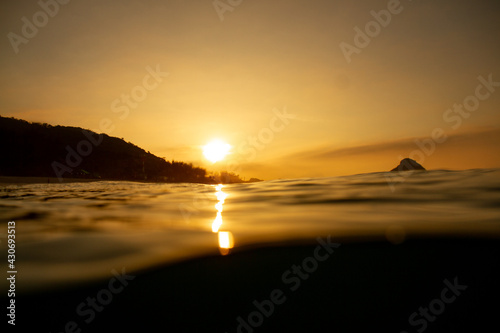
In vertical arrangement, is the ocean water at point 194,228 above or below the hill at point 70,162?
below

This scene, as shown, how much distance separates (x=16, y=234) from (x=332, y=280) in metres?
2.80

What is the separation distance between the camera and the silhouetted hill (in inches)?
797

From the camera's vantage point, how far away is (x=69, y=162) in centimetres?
2428

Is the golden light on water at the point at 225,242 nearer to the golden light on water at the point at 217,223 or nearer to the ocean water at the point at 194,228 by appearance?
the ocean water at the point at 194,228

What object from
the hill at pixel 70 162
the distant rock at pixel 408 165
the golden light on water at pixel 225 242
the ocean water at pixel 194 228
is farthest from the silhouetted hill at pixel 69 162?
the golden light on water at pixel 225 242

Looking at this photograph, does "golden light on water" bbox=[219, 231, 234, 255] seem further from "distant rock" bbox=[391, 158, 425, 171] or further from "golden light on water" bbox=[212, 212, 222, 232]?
"distant rock" bbox=[391, 158, 425, 171]

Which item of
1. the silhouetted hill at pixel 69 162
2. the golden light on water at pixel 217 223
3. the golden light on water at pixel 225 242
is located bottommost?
the golden light on water at pixel 225 242

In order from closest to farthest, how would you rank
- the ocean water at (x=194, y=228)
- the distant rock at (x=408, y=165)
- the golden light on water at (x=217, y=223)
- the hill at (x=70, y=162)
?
the ocean water at (x=194, y=228)
the golden light on water at (x=217, y=223)
the distant rock at (x=408, y=165)
the hill at (x=70, y=162)

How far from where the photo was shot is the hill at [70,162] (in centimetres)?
2019

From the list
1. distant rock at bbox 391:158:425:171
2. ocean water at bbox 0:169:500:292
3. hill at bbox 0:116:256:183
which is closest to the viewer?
ocean water at bbox 0:169:500:292

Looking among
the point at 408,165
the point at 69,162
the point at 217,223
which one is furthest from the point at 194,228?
the point at 69,162

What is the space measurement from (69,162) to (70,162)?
0.62 ft

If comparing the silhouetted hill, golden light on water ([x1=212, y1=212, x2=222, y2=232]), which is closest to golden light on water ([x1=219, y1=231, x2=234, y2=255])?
golden light on water ([x1=212, y1=212, x2=222, y2=232])

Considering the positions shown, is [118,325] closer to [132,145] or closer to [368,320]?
[368,320]
